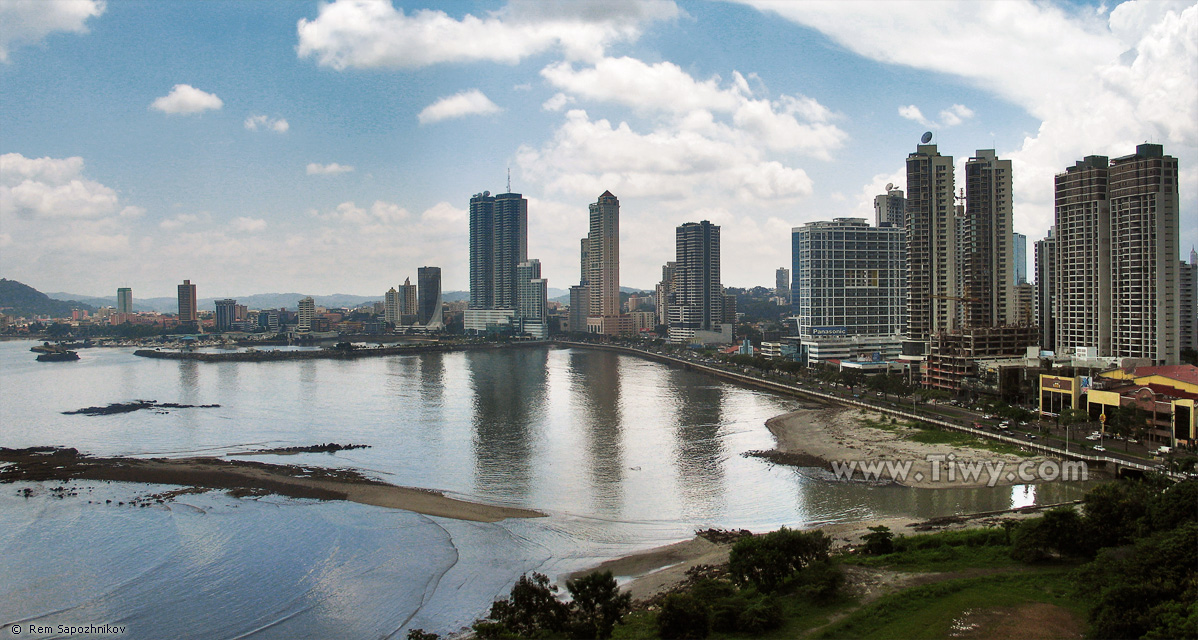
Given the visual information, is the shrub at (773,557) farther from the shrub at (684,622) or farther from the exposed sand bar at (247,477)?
the exposed sand bar at (247,477)

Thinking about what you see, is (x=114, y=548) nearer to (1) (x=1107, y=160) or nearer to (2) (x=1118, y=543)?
(2) (x=1118, y=543)

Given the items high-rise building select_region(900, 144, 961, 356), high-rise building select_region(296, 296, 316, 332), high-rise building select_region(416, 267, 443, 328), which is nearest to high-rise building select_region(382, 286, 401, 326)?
high-rise building select_region(416, 267, 443, 328)

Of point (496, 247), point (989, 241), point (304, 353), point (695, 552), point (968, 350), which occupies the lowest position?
point (695, 552)

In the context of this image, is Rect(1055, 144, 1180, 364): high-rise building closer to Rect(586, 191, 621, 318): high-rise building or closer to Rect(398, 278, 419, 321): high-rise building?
Rect(586, 191, 621, 318): high-rise building

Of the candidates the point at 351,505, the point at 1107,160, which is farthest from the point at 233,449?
the point at 1107,160

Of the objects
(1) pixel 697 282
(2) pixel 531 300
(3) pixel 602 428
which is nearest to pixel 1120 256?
(3) pixel 602 428

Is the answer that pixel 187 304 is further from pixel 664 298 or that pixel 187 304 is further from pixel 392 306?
pixel 664 298

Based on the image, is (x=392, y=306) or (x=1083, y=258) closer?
(x=1083, y=258)
